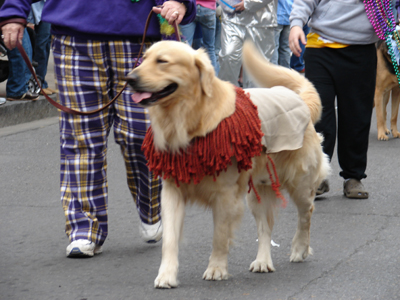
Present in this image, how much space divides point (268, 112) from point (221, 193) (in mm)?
525

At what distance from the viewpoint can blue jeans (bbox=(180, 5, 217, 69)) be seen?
8055 mm

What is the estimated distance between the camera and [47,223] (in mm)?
4570

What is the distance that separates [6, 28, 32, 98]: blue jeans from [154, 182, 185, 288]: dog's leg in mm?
5302

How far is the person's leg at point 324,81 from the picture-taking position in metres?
5.00

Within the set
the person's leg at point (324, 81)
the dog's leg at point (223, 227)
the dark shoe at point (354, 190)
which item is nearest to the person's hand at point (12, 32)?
the dog's leg at point (223, 227)

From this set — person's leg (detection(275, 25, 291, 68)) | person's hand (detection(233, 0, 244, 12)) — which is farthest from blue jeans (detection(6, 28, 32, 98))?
person's leg (detection(275, 25, 291, 68))

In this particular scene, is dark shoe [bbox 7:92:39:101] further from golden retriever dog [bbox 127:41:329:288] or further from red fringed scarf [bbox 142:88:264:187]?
red fringed scarf [bbox 142:88:264:187]

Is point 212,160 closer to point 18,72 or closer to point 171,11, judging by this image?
point 171,11

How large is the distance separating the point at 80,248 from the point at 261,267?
1.02 metres

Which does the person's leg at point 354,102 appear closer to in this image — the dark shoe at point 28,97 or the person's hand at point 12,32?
the person's hand at point 12,32

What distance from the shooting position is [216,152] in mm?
3197

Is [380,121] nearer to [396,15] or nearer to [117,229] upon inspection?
[396,15]

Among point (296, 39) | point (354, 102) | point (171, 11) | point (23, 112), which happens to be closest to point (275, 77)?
point (296, 39)

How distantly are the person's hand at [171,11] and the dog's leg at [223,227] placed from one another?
977 mm
